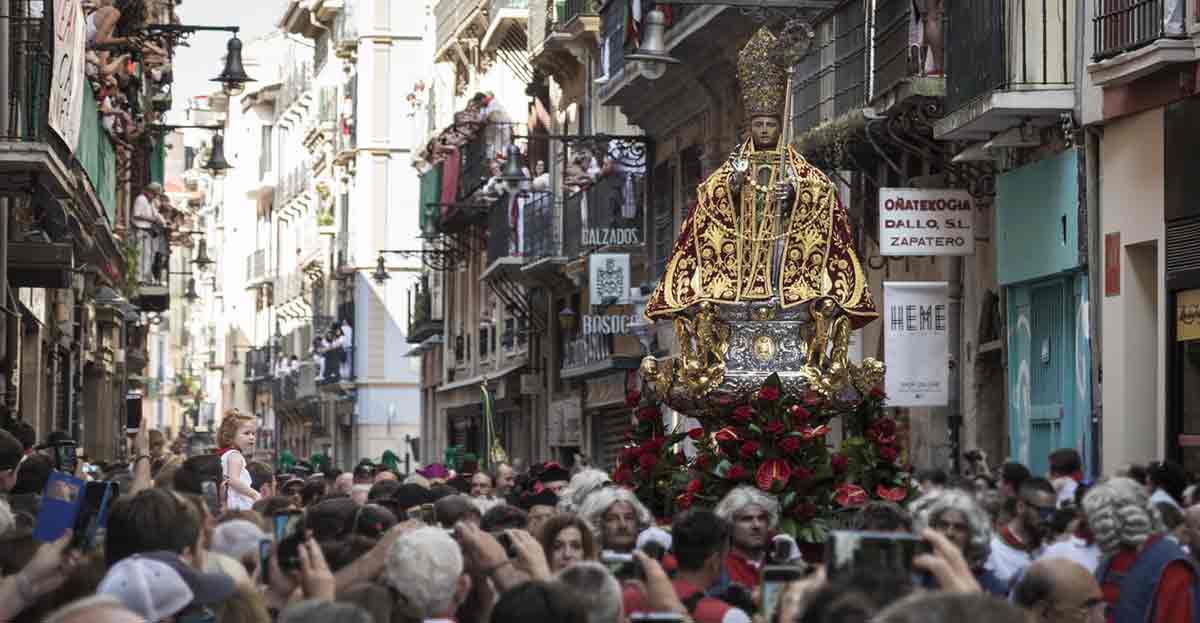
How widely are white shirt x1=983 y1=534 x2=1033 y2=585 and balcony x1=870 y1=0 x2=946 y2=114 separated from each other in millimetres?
12720

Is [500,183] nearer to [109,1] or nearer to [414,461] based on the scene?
[109,1]

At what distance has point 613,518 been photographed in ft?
36.6

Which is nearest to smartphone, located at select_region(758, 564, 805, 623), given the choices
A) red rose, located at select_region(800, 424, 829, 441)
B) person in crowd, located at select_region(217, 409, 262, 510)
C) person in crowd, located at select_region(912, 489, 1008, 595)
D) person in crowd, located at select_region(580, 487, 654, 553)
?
person in crowd, located at select_region(912, 489, 1008, 595)

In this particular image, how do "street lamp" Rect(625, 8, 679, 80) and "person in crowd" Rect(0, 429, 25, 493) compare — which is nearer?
"person in crowd" Rect(0, 429, 25, 493)

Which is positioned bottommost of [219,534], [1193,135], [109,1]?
[219,534]

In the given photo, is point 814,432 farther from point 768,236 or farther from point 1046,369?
point 1046,369

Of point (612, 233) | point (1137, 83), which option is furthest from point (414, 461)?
point (1137, 83)

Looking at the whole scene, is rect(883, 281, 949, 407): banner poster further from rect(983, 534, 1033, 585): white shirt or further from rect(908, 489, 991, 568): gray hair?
rect(908, 489, 991, 568): gray hair

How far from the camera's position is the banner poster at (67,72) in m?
21.3

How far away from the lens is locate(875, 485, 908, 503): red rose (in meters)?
14.3

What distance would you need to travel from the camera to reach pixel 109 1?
3581cm

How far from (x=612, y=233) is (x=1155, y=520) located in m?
29.0

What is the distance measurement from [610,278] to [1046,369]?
1620 cm

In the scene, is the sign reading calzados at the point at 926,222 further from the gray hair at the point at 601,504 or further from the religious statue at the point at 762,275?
the gray hair at the point at 601,504
